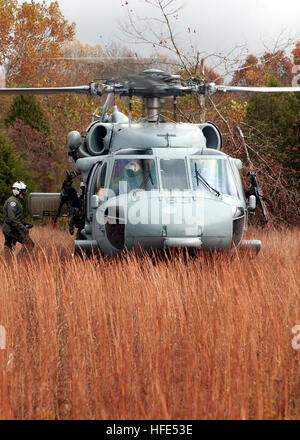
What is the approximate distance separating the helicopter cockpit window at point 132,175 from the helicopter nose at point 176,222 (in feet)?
1.68

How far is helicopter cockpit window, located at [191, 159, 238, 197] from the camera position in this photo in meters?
9.08

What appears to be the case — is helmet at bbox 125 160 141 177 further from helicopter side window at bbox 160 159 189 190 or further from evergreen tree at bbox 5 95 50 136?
evergreen tree at bbox 5 95 50 136

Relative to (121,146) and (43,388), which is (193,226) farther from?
(43,388)

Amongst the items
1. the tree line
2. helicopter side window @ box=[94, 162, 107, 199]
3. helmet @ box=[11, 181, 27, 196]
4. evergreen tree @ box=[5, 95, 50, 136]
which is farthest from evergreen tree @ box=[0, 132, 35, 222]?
helicopter side window @ box=[94, 162, 107, 199]

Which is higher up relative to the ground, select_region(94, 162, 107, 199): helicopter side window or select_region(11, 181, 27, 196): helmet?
select_region(94, 162, 107, 199): helicopter side window

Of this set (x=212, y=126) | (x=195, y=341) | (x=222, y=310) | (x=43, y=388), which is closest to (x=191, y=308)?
(x=222, y=310)

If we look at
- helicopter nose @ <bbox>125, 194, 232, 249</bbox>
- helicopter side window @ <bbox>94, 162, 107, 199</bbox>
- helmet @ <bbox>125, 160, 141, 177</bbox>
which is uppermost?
helmet @ <bbox>125, 160, 141, 177</bbox>

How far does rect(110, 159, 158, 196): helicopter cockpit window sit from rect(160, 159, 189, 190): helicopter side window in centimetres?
12

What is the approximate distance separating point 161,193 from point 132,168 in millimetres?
778

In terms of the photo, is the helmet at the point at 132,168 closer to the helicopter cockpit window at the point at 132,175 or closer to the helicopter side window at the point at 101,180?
the helicopter cockpit window at the point at 132,175

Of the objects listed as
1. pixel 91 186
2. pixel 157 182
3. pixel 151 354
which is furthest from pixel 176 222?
pixel 151 354

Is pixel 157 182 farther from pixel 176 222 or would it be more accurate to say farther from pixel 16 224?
pixel 16 224

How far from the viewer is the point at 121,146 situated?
988 cm
